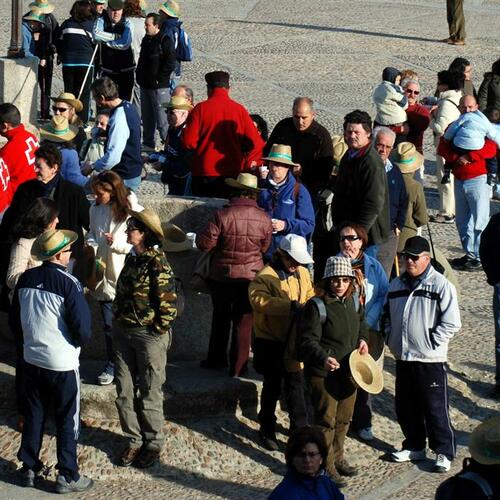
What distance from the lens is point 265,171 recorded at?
1096 cm

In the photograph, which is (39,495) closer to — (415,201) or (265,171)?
(265,171)

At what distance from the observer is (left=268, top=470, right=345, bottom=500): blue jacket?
684 centimetres

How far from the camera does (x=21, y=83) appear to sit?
1588cm

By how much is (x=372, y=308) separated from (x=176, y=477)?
1704mm

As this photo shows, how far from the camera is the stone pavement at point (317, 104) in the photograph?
9.08m

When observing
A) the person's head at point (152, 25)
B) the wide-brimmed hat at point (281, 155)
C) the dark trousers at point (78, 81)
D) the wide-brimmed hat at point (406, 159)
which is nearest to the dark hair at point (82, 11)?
the dark trousers at point (78, 81)

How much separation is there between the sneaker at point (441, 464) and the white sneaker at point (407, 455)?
0.16m

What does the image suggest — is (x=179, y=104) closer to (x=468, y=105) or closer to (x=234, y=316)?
(x=468, y=105)

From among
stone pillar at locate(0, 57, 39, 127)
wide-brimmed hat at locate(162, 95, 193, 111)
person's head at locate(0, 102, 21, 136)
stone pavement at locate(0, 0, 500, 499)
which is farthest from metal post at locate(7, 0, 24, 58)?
person's head at locate(0, 102, 21, 136)

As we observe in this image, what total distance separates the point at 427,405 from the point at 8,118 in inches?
158

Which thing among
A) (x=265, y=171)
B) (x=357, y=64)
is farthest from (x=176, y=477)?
(x=357, y=64)

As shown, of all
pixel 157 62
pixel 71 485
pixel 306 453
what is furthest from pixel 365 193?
pixel 157 62

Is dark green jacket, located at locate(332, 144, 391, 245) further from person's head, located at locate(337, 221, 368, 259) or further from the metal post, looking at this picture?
the metal post

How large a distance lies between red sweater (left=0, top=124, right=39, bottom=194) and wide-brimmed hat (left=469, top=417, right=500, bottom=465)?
18.3 feet
